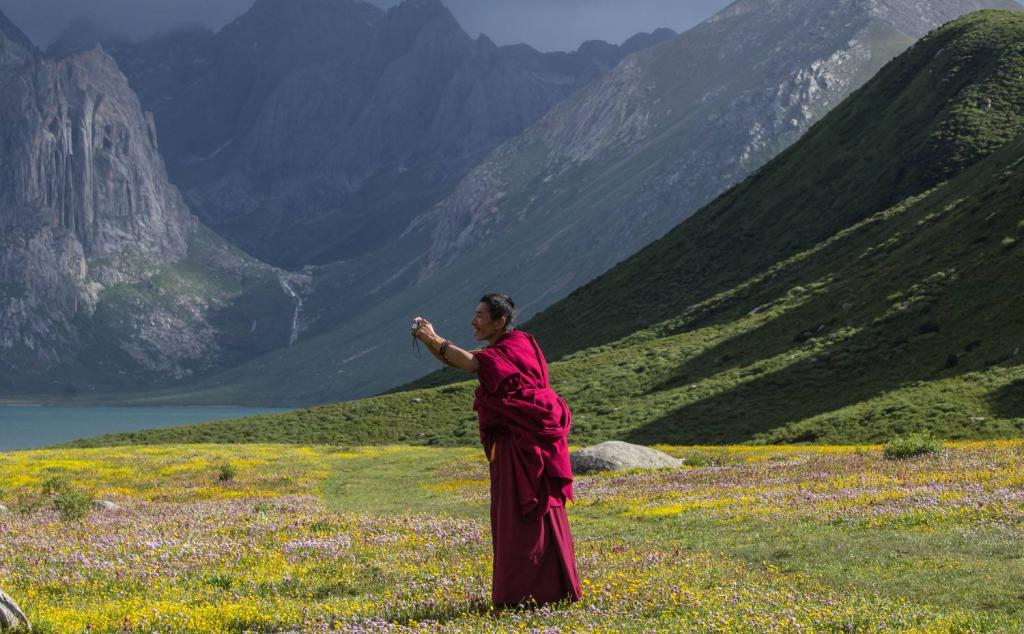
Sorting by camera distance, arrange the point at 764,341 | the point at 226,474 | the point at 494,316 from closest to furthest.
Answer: the point at 494,316, the point at 226,474, the point at 764,341

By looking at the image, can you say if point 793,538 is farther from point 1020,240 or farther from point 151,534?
point 1020,240

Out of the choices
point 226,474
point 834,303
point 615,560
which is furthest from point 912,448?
point 834,303

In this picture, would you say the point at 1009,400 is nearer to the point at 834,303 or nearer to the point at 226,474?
the point at 834,303

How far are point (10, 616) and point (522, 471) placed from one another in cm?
614

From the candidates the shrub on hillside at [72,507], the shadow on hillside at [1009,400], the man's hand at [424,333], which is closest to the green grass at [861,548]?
the man's hand at [424,333]

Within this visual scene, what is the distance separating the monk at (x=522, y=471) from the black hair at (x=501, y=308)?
1.48ft

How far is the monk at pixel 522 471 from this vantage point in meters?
12.8

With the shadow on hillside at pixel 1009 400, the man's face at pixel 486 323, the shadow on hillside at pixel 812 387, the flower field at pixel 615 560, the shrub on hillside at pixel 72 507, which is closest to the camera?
the flower field at pixel 615 560

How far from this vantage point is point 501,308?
1370cm

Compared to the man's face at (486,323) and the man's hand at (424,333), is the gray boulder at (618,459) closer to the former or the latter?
the man's face at (486,323)

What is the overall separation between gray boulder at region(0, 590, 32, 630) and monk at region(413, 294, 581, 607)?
5477 millimetres

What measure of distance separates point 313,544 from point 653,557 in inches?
248

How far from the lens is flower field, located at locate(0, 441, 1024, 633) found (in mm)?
11977

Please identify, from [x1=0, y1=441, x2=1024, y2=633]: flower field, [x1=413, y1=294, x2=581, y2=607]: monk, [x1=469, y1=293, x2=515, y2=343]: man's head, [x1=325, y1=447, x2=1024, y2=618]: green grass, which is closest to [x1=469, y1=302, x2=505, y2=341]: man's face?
[x1=469, y1=293, x2=515, y2=343]: man's head
